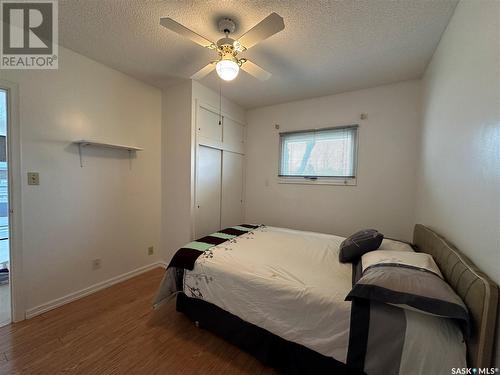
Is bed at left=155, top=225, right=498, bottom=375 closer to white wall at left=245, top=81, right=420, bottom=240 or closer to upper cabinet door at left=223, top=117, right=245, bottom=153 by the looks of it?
white wall at left=245, top=81, right=420, bottom=240

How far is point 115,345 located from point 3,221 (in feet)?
10.7

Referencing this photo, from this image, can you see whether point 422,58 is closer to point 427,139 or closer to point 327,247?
point 427,139

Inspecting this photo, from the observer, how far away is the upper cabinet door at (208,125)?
9.53 ft

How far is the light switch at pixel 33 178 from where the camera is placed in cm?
193

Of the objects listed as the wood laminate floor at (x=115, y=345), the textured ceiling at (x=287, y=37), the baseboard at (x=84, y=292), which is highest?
the textured ceiling at (x=287, y=37)

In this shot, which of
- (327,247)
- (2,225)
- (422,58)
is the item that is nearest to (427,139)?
(422,58)

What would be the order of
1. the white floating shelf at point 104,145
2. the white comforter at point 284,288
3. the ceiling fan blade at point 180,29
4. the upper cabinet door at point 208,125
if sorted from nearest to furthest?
the white comforter at point 284,288 → the ceiling fan blade at point 180,29 → the white floating shelf at point 104,145 → the upper cabinet door at point 208,125

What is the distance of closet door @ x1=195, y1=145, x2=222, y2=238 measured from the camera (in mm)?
2958

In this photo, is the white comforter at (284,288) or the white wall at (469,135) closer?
the white wall at (469,135)

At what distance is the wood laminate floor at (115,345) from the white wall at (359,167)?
2.12 m

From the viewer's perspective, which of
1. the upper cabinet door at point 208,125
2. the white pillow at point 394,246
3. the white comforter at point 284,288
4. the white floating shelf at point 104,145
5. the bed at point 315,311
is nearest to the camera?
the bed at point 315,311

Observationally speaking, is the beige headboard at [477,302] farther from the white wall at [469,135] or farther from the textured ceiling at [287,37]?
the textured ceiling at [287,37]

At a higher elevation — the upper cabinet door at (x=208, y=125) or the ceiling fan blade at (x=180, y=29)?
the ceiling fan blade at (x=180, y=29)
